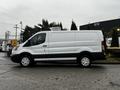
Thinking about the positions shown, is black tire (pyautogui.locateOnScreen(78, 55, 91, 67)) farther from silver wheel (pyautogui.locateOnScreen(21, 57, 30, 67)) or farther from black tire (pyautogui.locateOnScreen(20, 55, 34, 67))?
silver wheel (pyautogui.locateOnScreen(21, 57, 30, 67))

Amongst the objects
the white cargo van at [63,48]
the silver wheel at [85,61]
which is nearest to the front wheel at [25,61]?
the white cargo van at [63,48]

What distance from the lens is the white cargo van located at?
1487 cm

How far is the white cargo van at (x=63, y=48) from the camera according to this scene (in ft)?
48.8

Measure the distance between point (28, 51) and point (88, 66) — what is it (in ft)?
12.1

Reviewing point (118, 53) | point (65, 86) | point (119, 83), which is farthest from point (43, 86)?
point (118, 53)

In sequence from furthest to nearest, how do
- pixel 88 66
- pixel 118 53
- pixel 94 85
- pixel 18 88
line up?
pixel 118 53 < pixel 88 66 < pixel 94 85 < pixel 18 88

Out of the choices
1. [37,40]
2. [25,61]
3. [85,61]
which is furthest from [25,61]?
[85,61]

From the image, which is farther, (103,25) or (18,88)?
(103,25)

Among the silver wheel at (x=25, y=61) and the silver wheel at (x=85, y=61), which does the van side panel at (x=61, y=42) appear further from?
the silver wheel at (x=25, y=61)

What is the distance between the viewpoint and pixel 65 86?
8320 mm

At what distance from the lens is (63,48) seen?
1502cm

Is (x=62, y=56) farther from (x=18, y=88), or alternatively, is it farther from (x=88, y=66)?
(x=18, y=88)

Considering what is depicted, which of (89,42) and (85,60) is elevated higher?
(89,42)

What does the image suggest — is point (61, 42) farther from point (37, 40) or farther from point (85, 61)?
point (85, 61)
